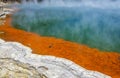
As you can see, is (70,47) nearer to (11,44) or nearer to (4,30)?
(11,44)

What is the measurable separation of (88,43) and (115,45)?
1.62 meters

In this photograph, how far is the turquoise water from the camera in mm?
14867

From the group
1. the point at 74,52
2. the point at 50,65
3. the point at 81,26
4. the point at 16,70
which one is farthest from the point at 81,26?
the point at 16,70

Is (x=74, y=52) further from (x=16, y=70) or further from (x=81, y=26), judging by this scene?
(x=81, y=26)

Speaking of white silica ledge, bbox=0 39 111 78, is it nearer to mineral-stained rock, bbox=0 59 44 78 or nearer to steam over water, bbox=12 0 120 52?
mineral-stained rock, bbox=0 59 44 78

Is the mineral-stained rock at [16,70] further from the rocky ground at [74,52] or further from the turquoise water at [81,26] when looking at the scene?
the turquoise water at [81,26]

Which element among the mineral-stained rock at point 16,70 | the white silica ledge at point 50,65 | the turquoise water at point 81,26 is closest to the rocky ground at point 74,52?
the turquoise water at point 81,26

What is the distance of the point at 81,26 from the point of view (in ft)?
61.7

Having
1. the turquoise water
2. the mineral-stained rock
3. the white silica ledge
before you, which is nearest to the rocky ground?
the turquoise water

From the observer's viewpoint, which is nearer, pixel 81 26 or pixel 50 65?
pixel 50 65

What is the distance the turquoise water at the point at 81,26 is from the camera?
14867 mm

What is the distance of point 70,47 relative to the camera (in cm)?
1333

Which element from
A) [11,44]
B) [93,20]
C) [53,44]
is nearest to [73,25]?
[93,20]

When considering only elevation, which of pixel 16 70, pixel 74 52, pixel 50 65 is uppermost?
pixel 16 70
